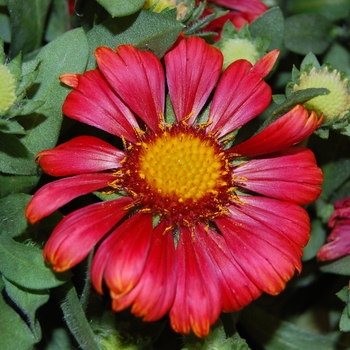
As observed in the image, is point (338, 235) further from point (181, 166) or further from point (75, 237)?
point (75, 237)

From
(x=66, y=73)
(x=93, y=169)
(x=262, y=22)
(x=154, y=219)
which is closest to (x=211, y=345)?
(x=154, y=219)

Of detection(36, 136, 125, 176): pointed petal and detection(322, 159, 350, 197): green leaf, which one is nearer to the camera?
detection(36, 136, 125, 176): pointed petal

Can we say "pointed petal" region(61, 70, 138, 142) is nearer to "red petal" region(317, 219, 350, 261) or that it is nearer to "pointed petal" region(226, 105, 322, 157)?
"pointed petal" region(226, 105, 322, 157)

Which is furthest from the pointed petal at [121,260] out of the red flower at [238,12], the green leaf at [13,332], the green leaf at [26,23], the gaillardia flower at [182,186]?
the red flower at [238,12]

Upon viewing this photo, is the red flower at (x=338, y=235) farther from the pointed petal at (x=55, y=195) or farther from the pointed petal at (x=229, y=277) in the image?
the pointed petal at (x=55, y=195)

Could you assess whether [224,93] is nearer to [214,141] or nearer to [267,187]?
[214,141]

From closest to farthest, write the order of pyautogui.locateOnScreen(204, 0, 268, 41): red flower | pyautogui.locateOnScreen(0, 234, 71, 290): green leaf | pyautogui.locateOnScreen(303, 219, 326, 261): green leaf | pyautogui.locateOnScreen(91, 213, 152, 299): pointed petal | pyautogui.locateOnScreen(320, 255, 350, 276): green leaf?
1. pyautogui.locateOnScreen(91, 213, 152, 299): pointed petal
2. pyautogui.locateOnScreen(0, 234, 71, 290): green leaf
3. pyautogui.locateOnScreen(320, 255, 350, 276): green leaf
4. pyautogui.locateOnScreen(303, 219, 326, 261): green leaf
5. pyautogui.locateOnScreen(204, 0, 268, 41): red flower

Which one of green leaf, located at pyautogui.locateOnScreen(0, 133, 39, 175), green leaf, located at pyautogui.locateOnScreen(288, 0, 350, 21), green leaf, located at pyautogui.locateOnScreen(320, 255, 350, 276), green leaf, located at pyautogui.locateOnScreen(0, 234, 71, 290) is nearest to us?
green leaf, located at pyautogui.locateOnScreen(0, 234, 71, 290)

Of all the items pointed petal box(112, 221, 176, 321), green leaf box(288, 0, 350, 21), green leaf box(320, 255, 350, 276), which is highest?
green leaf box(288, 0, 350, 21)

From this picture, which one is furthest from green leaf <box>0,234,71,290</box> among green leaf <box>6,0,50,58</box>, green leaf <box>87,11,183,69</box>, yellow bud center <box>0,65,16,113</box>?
green leaf <box>6,0,50,58</box>
